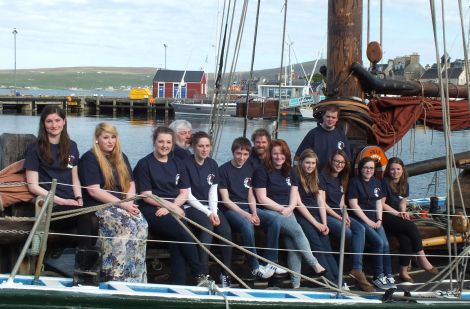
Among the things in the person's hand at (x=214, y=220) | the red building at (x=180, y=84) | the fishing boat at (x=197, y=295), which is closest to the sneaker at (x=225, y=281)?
the person's hand at (x=214, y=220)

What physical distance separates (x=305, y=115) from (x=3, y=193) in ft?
214

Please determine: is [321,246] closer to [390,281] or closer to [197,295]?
[390,281]

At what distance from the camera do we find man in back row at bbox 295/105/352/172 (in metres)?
7.81

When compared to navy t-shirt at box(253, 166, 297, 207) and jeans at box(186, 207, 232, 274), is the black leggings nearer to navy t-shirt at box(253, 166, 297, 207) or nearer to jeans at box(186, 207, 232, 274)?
navy t-shirt at box(253, 166, 297, 207)

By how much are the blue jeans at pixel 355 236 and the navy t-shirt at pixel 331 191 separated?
0.82 feet

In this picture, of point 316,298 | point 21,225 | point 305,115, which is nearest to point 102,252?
point 21,225

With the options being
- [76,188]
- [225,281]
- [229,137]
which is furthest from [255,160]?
[229,137]

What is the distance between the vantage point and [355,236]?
7016 mm

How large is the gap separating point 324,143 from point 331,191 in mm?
740

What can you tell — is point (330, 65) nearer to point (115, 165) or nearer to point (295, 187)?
point (295, 187)

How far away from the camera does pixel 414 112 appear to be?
30.4ft

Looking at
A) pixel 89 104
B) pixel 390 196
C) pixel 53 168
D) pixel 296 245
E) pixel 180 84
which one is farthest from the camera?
pixel 180 84

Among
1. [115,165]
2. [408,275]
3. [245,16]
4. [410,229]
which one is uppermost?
[245,16]

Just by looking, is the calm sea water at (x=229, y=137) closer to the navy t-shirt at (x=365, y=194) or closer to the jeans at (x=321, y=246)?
the navy t-shirt at (x=365, y=194)
